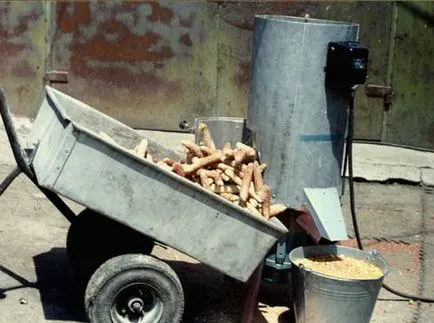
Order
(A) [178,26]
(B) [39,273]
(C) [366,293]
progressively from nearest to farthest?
(C) [366,293]
(B) [39,273]
(A) [178,26]

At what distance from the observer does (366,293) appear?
561 cm

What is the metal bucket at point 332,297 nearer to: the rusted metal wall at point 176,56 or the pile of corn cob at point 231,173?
the pile of corn cob at point 231,173

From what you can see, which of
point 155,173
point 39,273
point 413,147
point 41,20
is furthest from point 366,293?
point 41,20

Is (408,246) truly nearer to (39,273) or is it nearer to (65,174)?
(39,273)

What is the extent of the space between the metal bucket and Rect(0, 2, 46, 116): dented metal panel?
16.3 feet

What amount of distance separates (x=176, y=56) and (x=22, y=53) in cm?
161

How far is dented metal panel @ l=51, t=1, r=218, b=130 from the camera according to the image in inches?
381

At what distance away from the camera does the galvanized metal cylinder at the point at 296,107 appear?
19.0 ft

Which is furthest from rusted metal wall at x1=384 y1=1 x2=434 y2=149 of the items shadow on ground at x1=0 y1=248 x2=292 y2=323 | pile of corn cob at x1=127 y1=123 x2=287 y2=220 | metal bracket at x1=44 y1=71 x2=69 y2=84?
pile of corn cob at x1=127 y1=123 x2=287 y2=220

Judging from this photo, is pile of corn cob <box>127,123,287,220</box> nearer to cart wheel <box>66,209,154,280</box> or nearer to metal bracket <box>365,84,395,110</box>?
cart wheel <box>66,209,154,280</box>

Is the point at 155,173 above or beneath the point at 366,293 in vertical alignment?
above

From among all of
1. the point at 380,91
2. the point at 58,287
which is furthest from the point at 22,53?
the point at 58,287

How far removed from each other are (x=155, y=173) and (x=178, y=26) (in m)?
4.63

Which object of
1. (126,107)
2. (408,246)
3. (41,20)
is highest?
(41,20)
